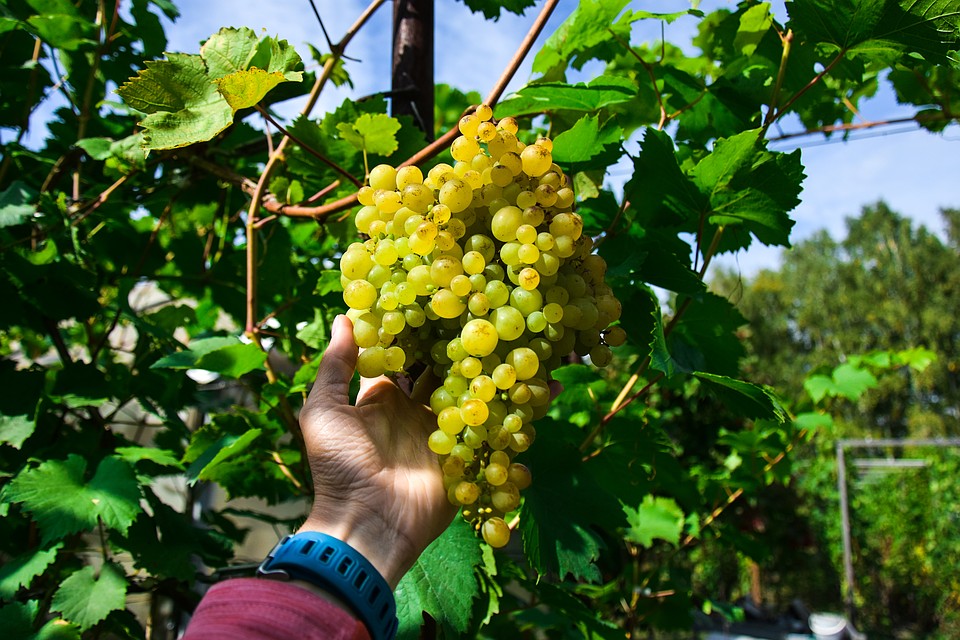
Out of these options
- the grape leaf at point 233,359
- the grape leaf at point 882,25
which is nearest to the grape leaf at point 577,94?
the grape leaf at point 882,25

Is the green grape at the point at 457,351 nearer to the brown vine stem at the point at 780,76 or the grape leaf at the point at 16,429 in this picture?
the brown vine stem at the point at 780,76

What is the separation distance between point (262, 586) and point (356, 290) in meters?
0.32

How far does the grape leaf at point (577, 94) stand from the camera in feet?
3.15

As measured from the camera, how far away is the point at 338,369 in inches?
29.5

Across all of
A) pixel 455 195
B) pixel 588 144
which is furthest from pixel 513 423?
pixel 588 144

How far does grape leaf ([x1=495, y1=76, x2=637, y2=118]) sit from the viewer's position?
3.15 feet

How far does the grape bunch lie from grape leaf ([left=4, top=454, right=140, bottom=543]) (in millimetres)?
702

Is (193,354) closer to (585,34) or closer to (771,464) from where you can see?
(585,34)

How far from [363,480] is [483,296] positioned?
252 millimetres

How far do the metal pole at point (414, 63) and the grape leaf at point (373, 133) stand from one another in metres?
0.23

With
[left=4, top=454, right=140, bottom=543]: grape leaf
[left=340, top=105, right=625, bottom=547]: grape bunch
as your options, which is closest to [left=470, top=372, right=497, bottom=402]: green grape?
[left=340, top=105, right=625, bottom=547]: grape bunch

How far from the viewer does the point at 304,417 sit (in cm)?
76

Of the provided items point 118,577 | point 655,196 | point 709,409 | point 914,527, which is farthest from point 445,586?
point 914,527

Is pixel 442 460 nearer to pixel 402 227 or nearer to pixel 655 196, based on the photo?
pixel 402 227
